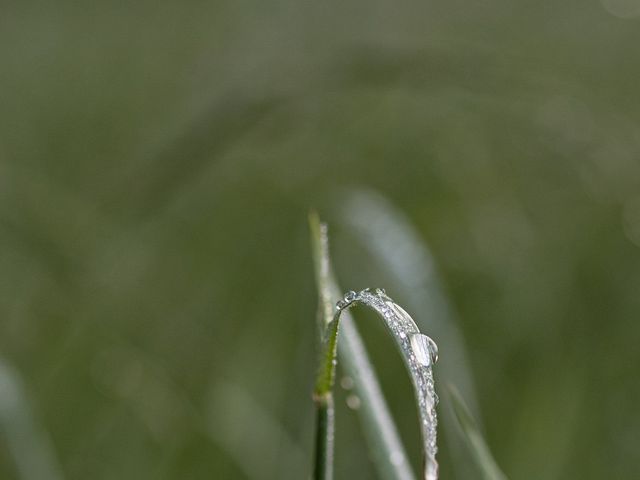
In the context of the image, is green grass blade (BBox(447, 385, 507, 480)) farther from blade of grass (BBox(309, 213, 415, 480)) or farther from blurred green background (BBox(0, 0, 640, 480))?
blurred green background (BBox(0, 0, 640, 480))

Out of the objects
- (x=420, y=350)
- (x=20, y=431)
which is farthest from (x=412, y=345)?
(x=20, y=431)

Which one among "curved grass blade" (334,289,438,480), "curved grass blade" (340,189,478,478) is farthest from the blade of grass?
"curved grass blade" (340,189,478,478)

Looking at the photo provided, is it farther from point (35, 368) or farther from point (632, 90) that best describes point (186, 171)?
point (632, 90)

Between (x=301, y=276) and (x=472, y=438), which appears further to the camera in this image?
(x=301, y=276)

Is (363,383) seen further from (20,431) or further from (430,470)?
(20,431)

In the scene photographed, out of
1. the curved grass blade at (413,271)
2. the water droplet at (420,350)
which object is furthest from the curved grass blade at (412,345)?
the curved grass blade at (413,271)

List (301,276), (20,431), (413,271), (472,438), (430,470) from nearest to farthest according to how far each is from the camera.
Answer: (430,470) < (472,438) < (20,431) < (413,271) < (301,276)

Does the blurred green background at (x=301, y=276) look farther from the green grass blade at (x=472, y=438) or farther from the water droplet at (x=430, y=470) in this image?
A: the water droplet at (x=430, y=470)

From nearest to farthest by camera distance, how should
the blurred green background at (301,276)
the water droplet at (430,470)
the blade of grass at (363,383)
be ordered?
the water droplet at (430,470)
the blade of grass at (363,383)
the blurred green background at (301,276)
